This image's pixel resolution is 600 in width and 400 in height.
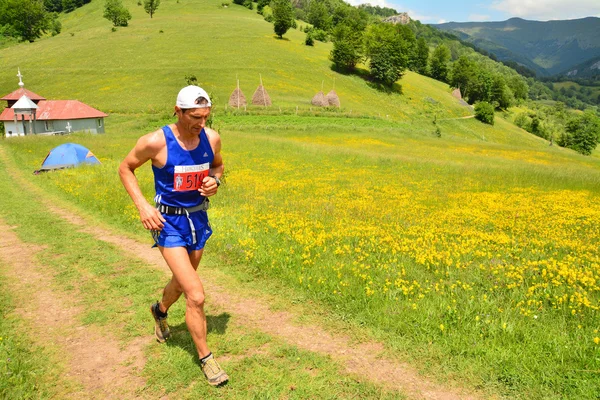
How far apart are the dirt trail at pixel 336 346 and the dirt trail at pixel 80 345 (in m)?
0.24

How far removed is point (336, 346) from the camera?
5.26m

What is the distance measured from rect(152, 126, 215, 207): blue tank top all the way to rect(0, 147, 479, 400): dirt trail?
2.37 metres

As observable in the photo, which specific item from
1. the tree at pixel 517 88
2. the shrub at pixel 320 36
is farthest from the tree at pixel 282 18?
the tree at pixel 517 88

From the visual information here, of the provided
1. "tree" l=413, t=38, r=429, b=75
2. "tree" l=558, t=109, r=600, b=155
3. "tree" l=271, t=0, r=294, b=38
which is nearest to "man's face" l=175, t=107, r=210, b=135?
"tree" l=271, t=0, r=294, b=38

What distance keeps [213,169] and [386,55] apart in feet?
301

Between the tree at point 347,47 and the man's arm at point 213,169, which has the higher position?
the tree at point 347,47

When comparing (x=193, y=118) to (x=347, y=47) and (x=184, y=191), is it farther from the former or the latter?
(x=347, y=47)

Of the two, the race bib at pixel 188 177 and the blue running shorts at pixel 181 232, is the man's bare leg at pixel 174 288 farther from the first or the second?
the race bib at pixel 188 177

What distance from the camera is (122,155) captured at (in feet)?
83.9

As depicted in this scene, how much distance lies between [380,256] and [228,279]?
336cm

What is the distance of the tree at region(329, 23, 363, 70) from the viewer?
88500 millimetres

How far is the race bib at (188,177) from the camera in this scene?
4.53 metres

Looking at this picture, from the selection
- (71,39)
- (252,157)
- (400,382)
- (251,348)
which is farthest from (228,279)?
(71,39)

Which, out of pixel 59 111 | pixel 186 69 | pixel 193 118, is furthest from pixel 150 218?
pixel 186 69
